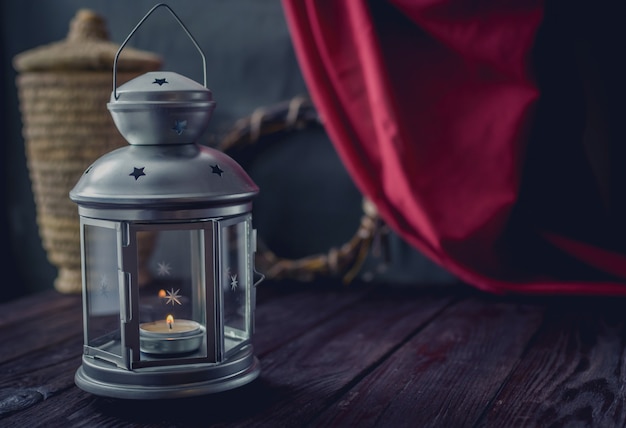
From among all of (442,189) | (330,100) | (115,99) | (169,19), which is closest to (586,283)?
(442,189)

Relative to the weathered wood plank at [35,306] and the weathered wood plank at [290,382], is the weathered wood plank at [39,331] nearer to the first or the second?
the weathered wood plank at [35,306]

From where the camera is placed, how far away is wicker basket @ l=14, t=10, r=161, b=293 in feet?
5.90

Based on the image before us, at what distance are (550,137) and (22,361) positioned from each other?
44.8 inches

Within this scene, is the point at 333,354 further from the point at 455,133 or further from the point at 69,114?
the point at 69,114

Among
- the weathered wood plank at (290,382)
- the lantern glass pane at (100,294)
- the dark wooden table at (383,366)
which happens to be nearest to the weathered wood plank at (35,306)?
the dark wooden table at (383,366)

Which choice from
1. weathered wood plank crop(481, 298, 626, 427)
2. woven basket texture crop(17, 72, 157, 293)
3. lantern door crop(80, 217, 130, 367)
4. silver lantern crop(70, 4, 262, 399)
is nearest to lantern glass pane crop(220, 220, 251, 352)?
silver lantern crop(70, 4, 262, 399)

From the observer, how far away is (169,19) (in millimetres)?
2041

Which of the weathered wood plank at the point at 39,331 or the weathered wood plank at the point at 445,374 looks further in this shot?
the weathered wood plank at the point at 39,331

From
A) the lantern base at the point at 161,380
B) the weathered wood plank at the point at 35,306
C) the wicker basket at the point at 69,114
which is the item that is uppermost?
the wicker basket at the point at 69,114

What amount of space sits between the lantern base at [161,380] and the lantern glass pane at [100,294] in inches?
2.2

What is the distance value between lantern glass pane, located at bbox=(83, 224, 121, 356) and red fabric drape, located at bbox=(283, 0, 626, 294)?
706 millimetres

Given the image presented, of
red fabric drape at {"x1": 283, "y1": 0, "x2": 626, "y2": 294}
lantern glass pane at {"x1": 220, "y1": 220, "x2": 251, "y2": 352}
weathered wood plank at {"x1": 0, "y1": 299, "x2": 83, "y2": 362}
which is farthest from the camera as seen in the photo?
red fabric drape at {"x1": 283, "y1": 0, "x2": 626, "y2": 294}

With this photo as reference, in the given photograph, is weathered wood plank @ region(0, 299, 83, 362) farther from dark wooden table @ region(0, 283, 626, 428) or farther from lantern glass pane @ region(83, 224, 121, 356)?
lantern glass pane @ region(83, 224, 121, 356)

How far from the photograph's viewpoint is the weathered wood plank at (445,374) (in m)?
1.02
